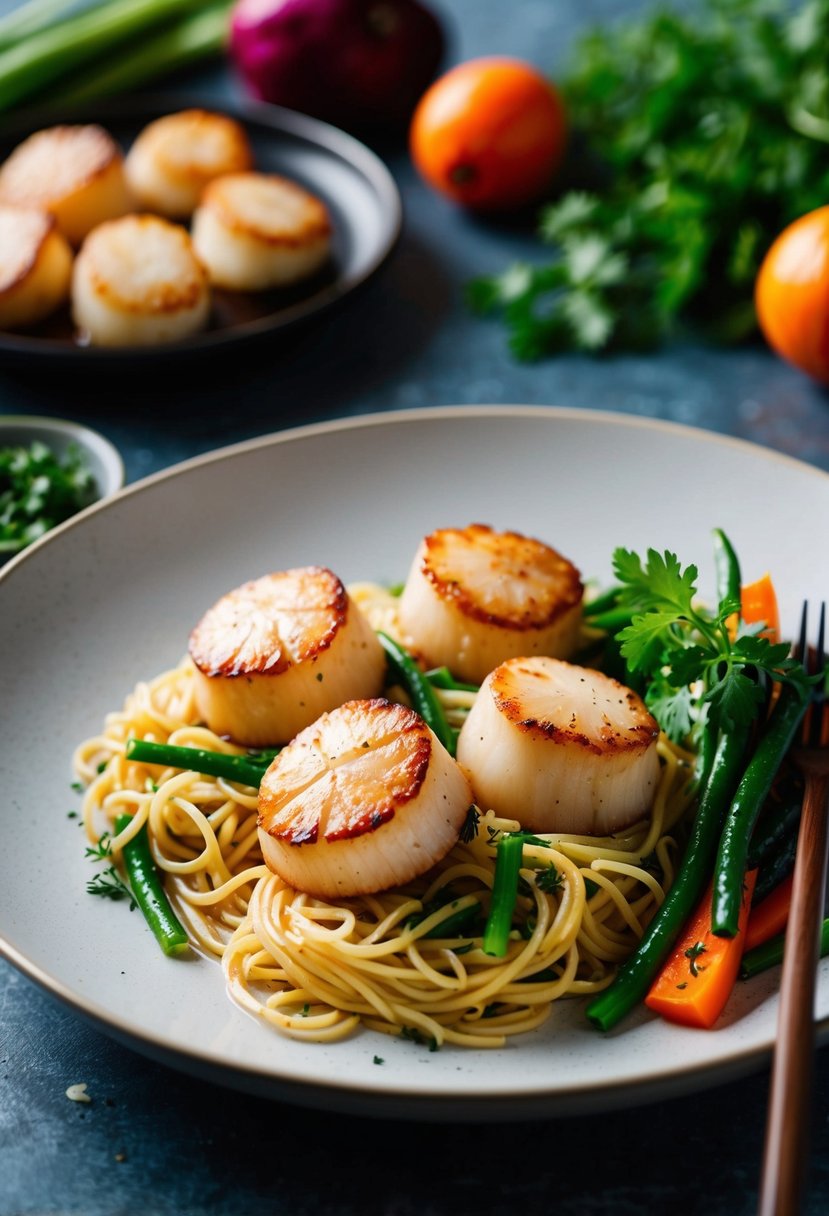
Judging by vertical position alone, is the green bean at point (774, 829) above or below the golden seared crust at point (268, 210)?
below

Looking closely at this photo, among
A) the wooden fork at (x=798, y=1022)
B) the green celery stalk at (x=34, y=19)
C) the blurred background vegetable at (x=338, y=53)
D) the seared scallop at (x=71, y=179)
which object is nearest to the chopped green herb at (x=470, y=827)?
the wooden fork at (x=798, y=1022)

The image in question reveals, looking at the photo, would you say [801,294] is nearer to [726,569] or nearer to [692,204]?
[692,204]

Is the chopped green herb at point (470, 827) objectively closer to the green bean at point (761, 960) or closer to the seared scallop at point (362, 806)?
the seared scallop at point (362, 806)

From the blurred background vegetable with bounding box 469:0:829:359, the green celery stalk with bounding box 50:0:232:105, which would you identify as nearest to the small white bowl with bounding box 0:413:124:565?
the blurred background vegetable with bounding box 469:0:829:359

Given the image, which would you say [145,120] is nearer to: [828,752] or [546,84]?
[546,84]

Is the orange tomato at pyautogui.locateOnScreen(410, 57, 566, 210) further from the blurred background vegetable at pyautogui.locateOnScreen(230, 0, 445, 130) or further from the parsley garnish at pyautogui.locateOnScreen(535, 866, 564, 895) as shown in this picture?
the parsley garnish at pyautogui.locateOnScreen(535, 866, 564, 895)

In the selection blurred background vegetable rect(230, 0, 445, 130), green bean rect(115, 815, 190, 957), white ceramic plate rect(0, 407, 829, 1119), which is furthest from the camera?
blurred background vegetable rect(230, 0, 445, 130)
